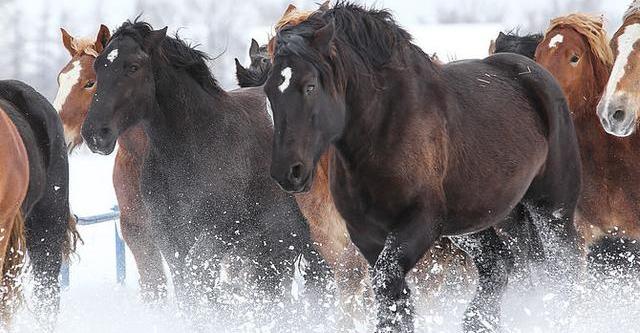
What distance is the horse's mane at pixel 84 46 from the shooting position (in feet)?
23.8

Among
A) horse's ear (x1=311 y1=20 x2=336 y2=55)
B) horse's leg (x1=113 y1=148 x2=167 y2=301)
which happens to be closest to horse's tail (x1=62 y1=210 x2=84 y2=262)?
horse's leg (x1=113 y1=148 x2=167 y2=301)

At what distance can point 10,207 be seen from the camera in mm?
5535

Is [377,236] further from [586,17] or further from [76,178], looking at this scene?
[76,178]

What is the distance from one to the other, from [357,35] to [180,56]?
1.87 meters

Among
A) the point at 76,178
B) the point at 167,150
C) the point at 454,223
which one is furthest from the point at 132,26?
the point at 76,178

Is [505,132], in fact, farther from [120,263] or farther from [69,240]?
[120,263]

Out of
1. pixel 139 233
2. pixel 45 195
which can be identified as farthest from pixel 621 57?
pixel 45 195

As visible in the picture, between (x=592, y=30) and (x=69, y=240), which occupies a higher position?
(x=592, y=30)

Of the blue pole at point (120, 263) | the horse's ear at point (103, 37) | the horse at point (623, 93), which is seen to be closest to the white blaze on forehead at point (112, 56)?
the horse's ear at point (103, 37)

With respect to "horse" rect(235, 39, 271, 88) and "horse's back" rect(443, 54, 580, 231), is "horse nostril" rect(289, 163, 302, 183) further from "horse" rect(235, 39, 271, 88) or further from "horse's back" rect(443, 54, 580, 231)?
"horse" rect(235, 39, 271, 88)

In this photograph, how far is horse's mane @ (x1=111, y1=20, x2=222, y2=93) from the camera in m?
5.96

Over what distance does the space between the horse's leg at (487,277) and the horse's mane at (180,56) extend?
5.92 feet

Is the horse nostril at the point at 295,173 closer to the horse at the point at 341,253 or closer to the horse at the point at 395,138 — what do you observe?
the horse at the point at 395,138

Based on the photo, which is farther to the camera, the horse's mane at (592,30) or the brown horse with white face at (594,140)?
the horse's mane at (592,30)
